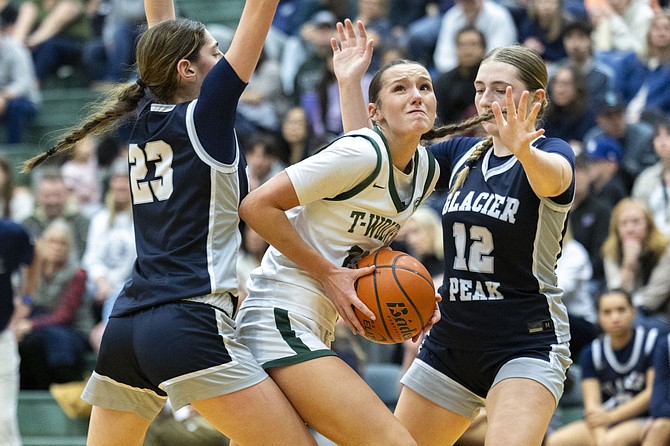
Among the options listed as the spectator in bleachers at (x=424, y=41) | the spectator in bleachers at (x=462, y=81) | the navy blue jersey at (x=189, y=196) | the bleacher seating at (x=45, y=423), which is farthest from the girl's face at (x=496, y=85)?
the spectator in bleachers at (x=424, y=41)

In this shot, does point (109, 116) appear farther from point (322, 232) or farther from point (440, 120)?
point (440, 120)

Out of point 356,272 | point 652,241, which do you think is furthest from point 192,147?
point 652,241

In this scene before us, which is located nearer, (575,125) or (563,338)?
(563,338)

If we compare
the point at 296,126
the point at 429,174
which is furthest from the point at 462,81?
the point at 429,174

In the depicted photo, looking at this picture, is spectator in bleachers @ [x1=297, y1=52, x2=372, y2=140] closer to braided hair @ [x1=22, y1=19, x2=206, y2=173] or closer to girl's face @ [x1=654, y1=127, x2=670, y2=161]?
girl's face @ [x1=654, y1=127, x2=670, y2=161]

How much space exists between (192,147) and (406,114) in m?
0.86

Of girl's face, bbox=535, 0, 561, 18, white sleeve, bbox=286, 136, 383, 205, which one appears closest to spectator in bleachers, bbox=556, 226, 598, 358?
girl's face, bbox=535, 0, 561, 18

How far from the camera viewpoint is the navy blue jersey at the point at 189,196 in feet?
12.6

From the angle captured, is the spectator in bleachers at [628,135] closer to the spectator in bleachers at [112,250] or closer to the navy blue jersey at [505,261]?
the spectator in bleachers at [112,250]

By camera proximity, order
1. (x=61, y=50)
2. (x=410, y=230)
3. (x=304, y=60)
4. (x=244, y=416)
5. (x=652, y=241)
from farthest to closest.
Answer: (x=61, y=50), (x=304, y=60), (x=410, y=230), (x=652, y=241), (x=244, y=416)

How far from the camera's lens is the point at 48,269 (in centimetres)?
966

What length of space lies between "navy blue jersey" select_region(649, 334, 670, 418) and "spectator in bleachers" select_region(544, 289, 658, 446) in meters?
0.21

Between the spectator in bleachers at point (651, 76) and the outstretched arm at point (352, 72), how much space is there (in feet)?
17.5

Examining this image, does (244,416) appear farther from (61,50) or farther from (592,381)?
(61,50)
